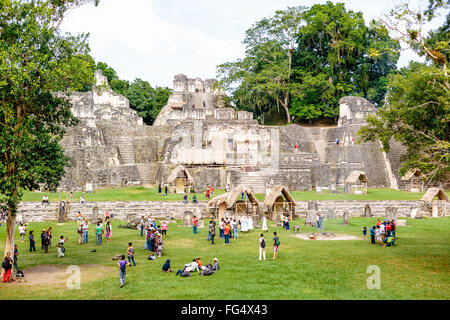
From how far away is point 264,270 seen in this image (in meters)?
13.3

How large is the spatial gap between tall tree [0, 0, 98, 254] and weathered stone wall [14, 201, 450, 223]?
11.0m

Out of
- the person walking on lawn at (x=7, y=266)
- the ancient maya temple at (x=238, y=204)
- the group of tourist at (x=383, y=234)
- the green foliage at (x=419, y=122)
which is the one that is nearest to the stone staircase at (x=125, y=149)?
the ancient maya temple at (x=238, y=204)

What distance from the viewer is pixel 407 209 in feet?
94.1

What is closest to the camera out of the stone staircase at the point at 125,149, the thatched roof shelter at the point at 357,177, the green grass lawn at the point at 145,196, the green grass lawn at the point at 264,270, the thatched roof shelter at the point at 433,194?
the green grass lawn at the point at 264,270

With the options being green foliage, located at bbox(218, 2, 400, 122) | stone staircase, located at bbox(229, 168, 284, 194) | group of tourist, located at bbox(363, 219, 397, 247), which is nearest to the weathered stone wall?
group of tourist, located at bbox(363, 219, 397, 247)

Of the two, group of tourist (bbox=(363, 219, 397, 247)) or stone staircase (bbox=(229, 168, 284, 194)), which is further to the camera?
stone staircase (bbox=(229, 168, 284, 194))

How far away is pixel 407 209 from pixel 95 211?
67.9 ft

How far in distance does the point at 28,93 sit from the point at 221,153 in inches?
1028

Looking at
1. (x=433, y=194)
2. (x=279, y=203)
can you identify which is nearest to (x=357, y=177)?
(x=433, y=194)

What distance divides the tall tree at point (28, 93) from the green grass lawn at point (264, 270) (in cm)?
324

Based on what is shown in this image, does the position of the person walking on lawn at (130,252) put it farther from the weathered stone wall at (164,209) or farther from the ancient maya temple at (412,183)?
the ancient maya temple at (412,183)

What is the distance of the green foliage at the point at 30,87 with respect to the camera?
12.9 metres

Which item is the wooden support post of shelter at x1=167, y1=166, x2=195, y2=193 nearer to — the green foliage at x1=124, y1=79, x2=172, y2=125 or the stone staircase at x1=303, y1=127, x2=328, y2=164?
the stone staircase at x1=303, y1=127, x2=328, y2=164

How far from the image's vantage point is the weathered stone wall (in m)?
25.3
